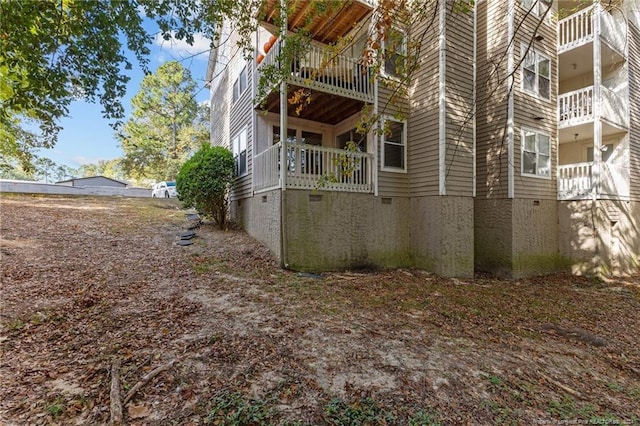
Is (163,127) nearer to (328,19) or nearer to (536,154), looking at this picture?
(328,19)

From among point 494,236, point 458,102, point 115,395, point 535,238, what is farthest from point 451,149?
point 115,395

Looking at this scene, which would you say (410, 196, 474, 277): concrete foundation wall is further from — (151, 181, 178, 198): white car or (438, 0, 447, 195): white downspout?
(151, 181, 178, 198): white car

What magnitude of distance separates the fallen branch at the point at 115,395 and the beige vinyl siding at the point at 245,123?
7.08 metres

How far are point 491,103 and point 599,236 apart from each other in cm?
582

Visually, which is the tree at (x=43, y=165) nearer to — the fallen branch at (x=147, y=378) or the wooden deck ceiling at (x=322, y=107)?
the wooden deck ceiling at (x=322, y=107)

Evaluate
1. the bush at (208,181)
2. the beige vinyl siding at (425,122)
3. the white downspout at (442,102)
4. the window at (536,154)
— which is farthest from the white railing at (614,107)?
the bush at (208,181)

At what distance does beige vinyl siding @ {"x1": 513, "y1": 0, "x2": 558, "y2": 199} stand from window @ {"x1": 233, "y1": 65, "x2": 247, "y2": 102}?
9.10 metres

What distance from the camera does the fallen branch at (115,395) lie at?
2.50 m

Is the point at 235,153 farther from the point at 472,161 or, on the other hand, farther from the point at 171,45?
the point at 472,161

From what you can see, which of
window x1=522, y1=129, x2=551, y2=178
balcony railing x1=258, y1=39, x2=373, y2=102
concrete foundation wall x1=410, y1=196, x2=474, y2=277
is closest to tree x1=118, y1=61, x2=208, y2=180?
balcony railing x1=258, y1=39, x2=373, y2=102

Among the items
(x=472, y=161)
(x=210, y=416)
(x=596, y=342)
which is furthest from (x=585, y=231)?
(x=210, y=416)

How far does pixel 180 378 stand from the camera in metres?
3.10

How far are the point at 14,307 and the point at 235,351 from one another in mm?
3552

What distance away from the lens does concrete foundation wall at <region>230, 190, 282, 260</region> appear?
7.91 m
